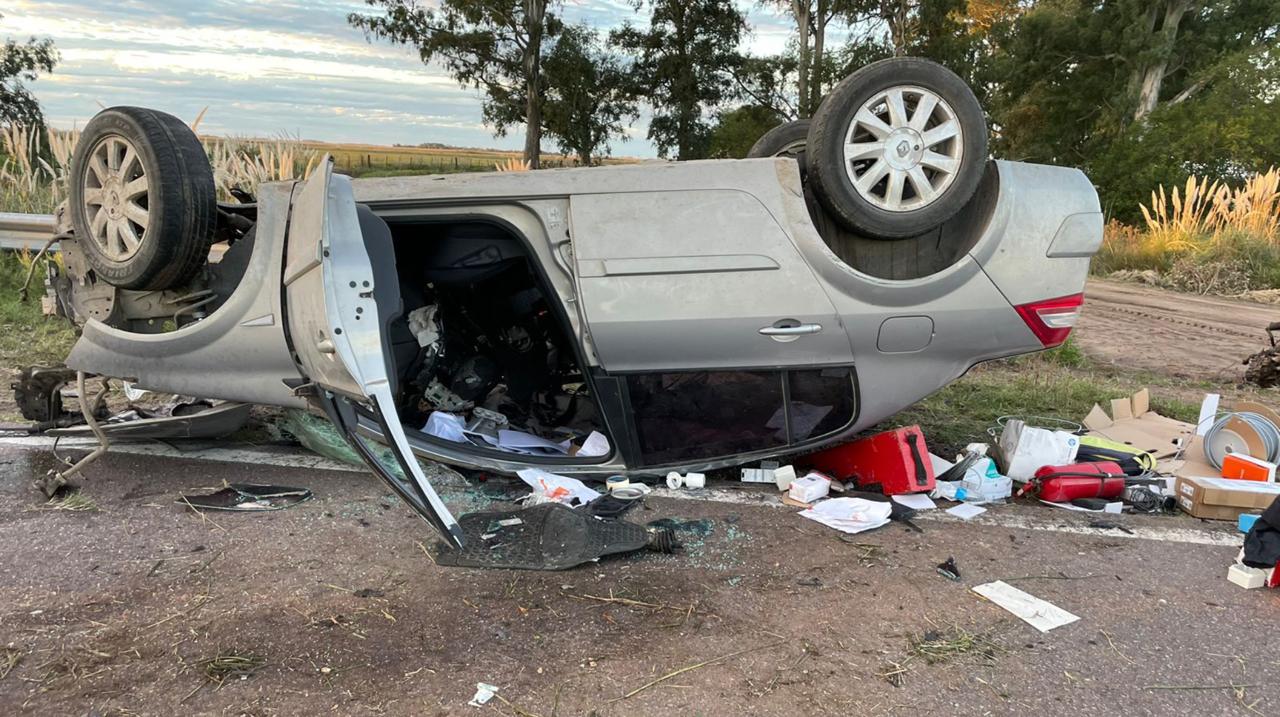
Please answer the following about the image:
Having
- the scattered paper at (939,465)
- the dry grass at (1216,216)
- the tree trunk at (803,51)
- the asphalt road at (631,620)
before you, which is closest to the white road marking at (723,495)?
the asphalt road at (631,620)

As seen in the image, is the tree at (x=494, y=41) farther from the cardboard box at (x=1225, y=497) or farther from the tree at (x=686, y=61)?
the cardboard box at (x=1225, y=497)

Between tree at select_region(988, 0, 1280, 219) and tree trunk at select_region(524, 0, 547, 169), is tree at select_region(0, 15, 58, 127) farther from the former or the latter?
tree at select_region(988, 0, 1280, 219)

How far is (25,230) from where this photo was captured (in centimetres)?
758

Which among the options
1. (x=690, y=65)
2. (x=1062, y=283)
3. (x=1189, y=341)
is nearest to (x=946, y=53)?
(x=690, y=65)

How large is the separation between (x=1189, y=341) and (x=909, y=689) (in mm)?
7578

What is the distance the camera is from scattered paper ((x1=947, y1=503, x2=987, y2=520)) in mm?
3473

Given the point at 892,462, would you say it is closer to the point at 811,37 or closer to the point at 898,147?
the point at 898,147

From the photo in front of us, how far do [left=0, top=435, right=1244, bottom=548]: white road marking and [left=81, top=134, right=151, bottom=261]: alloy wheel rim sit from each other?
3.84 feet

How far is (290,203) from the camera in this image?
10.7ft

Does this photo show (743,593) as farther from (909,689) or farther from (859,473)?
(859,473)

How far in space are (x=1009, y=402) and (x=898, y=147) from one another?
9.44ft

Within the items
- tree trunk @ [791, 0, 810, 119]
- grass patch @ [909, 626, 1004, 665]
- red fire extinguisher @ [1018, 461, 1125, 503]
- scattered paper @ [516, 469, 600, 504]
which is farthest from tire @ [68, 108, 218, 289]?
tree trunk @ [791, 0, 810, 119]

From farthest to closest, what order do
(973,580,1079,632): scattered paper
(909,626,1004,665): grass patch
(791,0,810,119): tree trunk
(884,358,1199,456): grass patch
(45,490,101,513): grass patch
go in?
(791,0,810,119): tree trunk
(884,358,1199,456): grass patch
(45,490,101,513): grass patch
(973,580,1079,632): scattered paper
(909,626,1004,665): grass patch

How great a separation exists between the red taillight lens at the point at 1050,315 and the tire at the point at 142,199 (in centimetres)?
360
